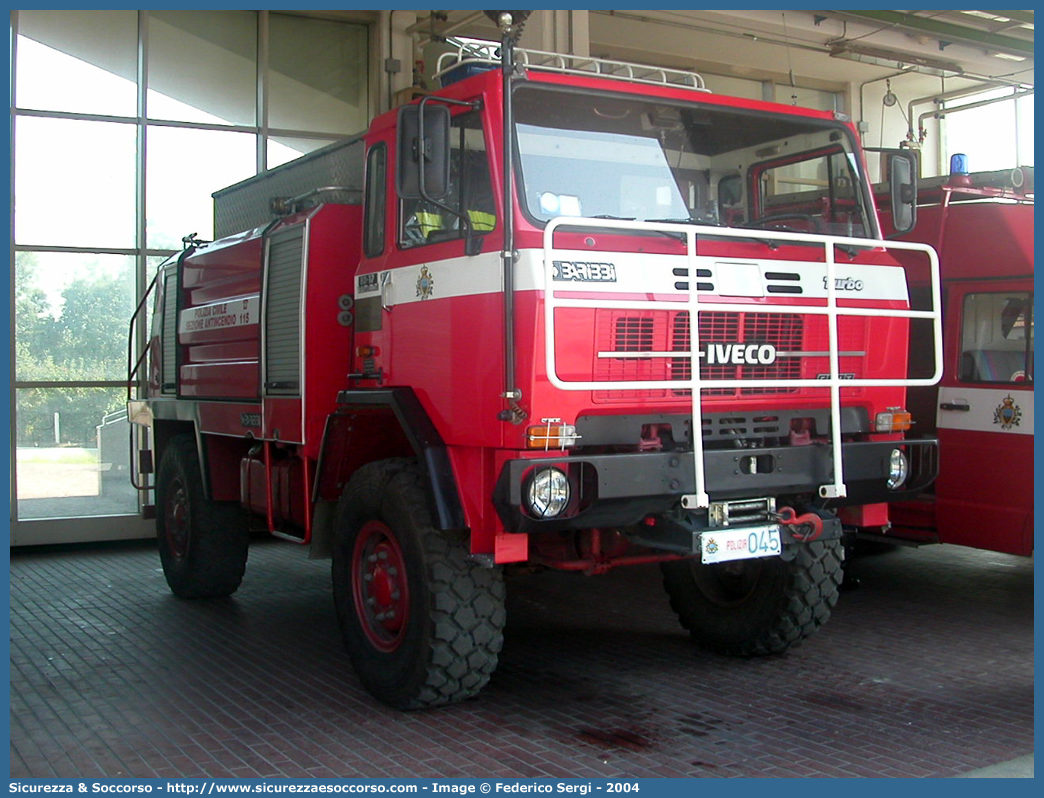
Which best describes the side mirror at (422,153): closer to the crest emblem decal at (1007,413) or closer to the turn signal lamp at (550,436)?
the turn signal lamp at (550,436)

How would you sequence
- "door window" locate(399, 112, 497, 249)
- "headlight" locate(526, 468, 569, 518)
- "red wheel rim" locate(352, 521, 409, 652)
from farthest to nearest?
"red wheel rim" locate(352, 521, 409, 652) → "door window" locate(399, 112, 497, 249) → "headlight" locate(526, 468, 569, 518)

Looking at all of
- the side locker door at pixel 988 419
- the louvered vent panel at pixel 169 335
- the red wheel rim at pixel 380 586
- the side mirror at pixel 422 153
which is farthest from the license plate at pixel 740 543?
the louvered vent panel at pixel 169 335

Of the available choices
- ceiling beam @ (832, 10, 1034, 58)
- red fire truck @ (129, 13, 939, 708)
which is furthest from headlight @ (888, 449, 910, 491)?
ceiling beam @ (832, 10, 1034, 58)

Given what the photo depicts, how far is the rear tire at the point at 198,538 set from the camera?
8.38 m

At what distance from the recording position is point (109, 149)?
435 inches

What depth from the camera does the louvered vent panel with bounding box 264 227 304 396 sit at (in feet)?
21.7

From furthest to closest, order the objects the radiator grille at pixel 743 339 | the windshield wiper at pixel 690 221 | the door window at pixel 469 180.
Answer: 1. the windshield wiper at pixel 690 221
2. the radiator grille at pixel 743 339
3. the door window at pixel 469 180

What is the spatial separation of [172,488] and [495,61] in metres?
4.87

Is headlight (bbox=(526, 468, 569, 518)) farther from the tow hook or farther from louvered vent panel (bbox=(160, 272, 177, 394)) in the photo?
louvered vent panel (bbox=(160, 272, 177, 394))

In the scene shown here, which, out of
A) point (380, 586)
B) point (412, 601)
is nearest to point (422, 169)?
point (412, 601)

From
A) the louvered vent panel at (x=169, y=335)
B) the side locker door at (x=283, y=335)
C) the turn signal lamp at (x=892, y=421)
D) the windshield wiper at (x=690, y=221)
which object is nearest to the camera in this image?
the windshield wiper at (x=690, y=221)

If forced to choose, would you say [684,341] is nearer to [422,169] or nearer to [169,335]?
[422,169]

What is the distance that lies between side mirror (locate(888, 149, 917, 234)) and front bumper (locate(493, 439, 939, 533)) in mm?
1294

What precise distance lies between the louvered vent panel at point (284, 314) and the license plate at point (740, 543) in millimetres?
2655
